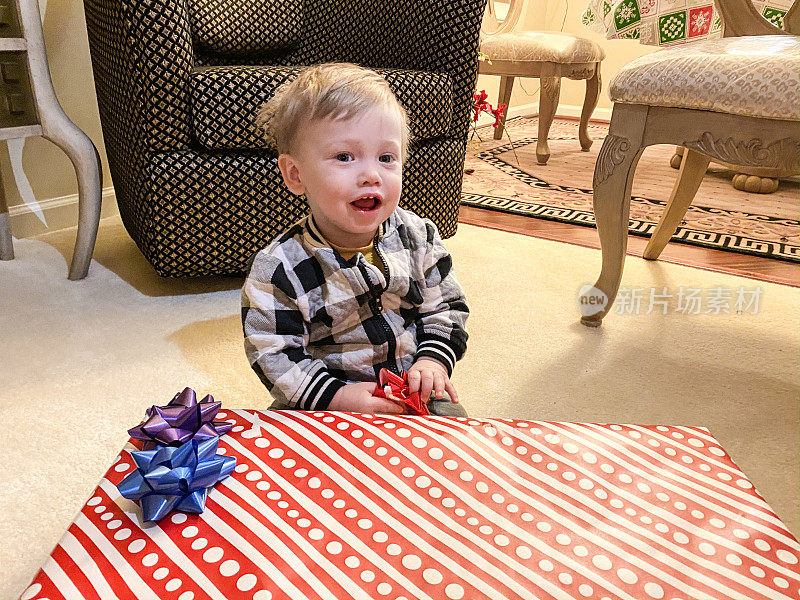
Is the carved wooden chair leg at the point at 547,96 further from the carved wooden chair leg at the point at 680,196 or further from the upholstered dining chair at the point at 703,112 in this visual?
the upholstered dining chair at the point at 703,112

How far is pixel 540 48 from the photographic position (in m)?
2.70

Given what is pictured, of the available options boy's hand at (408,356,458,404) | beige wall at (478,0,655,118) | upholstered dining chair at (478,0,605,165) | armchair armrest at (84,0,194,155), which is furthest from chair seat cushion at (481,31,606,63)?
boy's hand at (408,356,458,404)

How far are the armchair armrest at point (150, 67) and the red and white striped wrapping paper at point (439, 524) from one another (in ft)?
2.66

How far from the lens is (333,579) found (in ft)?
1.39

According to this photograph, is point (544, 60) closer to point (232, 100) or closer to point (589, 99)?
point (589, 99)

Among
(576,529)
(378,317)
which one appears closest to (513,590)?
(576,529)

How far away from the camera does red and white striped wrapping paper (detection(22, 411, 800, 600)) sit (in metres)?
0.42

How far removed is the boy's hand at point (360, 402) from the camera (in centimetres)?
71

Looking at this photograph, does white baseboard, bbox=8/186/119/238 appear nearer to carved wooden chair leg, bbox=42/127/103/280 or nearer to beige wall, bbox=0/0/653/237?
beige wall, bbox=0/0/653/237

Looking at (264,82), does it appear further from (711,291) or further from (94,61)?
(711,291)

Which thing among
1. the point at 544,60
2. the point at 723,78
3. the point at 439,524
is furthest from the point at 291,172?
the point at 544,60

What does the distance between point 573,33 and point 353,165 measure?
13.5ft

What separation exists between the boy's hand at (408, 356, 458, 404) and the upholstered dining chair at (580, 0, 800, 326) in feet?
2.16

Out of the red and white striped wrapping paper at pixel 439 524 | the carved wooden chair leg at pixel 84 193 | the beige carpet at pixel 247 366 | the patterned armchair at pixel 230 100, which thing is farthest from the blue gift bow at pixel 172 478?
the carved wooden chair leg at pixel 84 193
